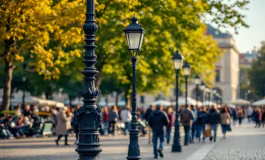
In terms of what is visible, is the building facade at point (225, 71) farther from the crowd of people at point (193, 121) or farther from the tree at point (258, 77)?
the crowd of people at point (193, 121)

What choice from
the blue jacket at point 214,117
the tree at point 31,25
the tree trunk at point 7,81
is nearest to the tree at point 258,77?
the blue jacket at point 214,117

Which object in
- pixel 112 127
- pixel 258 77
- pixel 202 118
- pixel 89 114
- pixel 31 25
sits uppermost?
pixel 258 77

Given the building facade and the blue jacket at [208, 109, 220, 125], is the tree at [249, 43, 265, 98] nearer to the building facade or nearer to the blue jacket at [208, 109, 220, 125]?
the building facade

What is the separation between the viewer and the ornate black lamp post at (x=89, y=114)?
440 inches

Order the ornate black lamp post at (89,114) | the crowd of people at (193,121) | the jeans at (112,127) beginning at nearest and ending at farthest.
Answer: the ornate black lamp post at (89,114), the crowd of people at (193,121), the jeans at (112,127)

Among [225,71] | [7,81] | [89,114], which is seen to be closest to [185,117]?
[7,81]

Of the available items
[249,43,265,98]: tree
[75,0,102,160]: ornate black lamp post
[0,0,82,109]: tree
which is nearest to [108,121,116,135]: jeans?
[0,0,82,109]: tree

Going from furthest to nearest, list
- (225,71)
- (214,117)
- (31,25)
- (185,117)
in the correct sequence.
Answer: (225,71), (214,117), (185,117), (31,25)

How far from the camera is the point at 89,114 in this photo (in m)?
11.4

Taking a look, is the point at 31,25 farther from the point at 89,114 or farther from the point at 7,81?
the point at 89,114

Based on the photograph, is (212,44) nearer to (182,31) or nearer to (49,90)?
(182,31)

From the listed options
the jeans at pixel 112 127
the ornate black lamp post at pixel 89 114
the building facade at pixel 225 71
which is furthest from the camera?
the building facade at pixel 225 71

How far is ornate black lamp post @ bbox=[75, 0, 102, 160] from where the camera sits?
36.7 ft

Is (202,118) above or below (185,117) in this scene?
above
